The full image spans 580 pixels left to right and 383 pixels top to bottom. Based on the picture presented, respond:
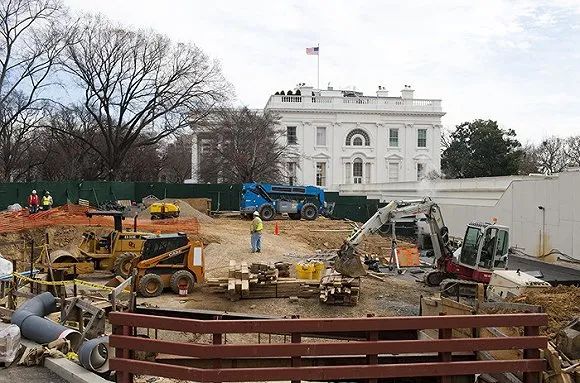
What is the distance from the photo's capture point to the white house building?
64125mm

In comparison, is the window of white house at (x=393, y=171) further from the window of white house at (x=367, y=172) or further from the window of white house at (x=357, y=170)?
the window of white house at (x=357, y=170)

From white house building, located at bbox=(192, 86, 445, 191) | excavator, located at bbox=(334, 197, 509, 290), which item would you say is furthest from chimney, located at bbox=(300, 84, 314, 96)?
excavator, located at bbox=(334, 197, 509, 290)

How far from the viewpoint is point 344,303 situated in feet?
51.9

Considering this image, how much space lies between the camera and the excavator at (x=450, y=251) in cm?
1670

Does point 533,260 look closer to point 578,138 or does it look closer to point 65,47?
point 65,47

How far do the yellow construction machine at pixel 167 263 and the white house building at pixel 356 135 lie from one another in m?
45.9

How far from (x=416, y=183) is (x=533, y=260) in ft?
69.9

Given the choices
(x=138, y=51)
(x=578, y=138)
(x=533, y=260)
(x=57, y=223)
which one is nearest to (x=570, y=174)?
(x=533, y=260)

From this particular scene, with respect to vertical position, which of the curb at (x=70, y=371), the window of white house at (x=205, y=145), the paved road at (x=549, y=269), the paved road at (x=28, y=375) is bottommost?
the paved road at (x=549, y=269)

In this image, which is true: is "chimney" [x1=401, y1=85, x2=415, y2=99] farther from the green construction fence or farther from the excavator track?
the excavator track

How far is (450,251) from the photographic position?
60.7 feet

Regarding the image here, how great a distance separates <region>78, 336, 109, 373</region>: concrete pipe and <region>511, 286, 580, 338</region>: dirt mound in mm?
6515

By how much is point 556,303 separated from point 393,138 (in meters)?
58.2

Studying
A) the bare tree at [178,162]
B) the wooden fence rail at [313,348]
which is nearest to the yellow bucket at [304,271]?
the wooden fence rail at [313,348]
